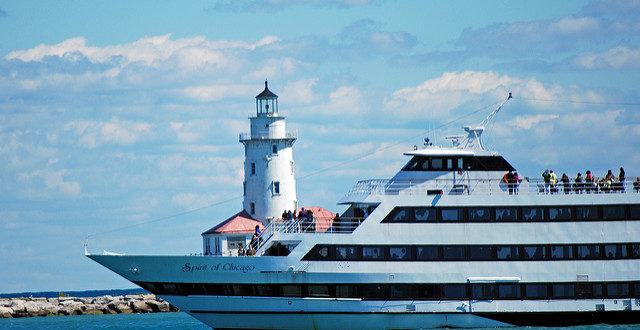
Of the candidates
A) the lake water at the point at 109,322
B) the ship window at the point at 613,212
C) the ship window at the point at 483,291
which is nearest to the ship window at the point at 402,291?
the ship window at the point at 483,291

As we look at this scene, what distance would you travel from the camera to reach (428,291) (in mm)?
36875

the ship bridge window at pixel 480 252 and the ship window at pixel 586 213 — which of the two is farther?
the ship window at pixel 586 213

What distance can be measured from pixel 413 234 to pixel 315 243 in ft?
11.2

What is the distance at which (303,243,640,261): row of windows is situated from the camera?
121ft

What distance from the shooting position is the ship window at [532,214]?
37469 millimetres

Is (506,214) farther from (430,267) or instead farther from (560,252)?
(430,267)

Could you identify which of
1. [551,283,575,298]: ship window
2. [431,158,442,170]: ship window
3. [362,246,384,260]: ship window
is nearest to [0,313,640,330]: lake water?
[362,246,384,260]: ship window

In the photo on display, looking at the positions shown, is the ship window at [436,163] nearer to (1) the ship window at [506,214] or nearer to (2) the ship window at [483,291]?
(1) the ship window at [506,214]

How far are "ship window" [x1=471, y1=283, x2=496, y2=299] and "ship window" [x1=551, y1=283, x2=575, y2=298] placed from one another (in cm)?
215

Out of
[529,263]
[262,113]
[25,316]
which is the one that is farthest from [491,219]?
[25,316]

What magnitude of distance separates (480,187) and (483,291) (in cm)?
392

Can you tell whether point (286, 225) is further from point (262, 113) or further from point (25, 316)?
point (25, 316)

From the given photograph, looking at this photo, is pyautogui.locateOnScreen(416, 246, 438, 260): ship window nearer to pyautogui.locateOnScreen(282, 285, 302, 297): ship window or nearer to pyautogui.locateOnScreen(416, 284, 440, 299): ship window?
pyautogui.locateOnScreen(416, 284, 440, 299): ship window

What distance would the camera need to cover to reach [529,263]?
122 ft
